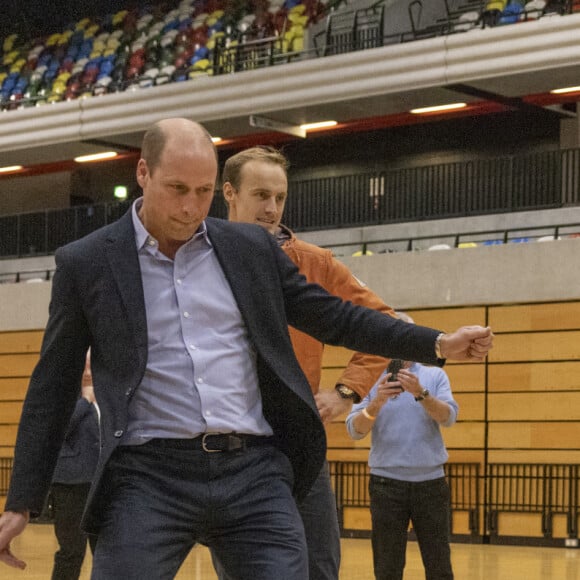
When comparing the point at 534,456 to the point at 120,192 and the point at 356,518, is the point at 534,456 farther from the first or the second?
the point at 120,192

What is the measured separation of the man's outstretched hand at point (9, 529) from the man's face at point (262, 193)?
1661mm

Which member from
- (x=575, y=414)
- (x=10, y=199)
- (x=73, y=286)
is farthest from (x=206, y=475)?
(x=10, y=199)

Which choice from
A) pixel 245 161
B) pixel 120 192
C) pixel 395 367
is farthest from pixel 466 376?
pixel 245 161

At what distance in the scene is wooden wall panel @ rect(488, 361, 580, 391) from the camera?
565 inches

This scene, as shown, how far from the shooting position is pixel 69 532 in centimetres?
749

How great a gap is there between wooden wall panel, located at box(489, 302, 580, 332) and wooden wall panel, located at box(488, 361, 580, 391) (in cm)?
43

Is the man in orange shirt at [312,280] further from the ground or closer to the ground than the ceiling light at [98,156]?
closer to the ground

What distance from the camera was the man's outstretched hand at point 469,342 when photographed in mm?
3297

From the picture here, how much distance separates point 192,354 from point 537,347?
1175cm

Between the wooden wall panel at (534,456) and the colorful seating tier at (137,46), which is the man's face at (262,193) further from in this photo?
the colorful seating tier at (137,46)

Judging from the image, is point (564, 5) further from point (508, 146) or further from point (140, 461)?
point (140, 461)

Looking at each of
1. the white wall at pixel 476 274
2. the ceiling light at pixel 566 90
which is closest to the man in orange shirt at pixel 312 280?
the white wall at pixel 476 274

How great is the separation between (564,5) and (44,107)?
29.0ft

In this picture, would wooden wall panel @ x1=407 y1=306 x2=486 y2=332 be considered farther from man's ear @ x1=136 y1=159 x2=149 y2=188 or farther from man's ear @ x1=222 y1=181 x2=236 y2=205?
man's ear @ x1=136 y1=159 x2=149 y2=188
